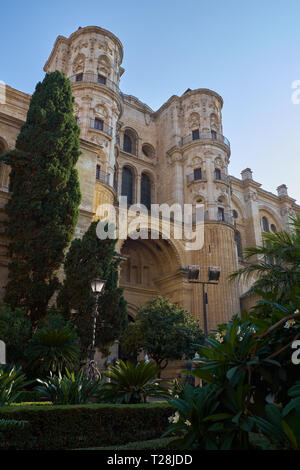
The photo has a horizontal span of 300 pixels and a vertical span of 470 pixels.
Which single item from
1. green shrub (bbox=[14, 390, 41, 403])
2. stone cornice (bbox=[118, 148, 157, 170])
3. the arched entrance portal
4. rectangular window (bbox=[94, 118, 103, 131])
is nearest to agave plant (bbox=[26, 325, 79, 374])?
green shrub (bbox=[14, 390, 41, 403])

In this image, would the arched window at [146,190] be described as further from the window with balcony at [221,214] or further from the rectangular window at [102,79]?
the rectangular window at [102,79]

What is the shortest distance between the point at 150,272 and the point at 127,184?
26.2ft

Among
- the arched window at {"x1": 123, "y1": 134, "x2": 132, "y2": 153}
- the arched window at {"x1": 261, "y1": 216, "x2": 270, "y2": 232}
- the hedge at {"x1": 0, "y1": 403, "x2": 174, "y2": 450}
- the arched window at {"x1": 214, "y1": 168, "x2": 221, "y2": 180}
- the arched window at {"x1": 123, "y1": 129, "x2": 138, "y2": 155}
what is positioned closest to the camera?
the hedge at {"x1": 0, "y1": 403, "x2": 174, "y2": 450}

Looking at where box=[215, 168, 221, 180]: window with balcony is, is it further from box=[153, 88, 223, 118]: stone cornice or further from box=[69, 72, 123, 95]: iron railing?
box=[69, 72, 123, 95]: iron railing

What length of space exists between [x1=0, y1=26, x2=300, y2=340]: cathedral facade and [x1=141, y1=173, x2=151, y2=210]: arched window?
88mm

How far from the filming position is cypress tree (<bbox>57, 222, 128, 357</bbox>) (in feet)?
38.3

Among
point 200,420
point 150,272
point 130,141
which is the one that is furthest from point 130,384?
point 130,141

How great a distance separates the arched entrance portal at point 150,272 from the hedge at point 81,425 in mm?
17170

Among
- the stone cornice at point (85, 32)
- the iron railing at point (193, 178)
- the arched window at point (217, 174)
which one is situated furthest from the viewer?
the arched window at point (217, 174)

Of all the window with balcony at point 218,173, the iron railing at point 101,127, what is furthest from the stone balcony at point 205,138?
the iron railing at point 101,127

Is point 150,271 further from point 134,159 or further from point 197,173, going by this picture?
point 134,159

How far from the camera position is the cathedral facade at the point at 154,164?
22438 mm
